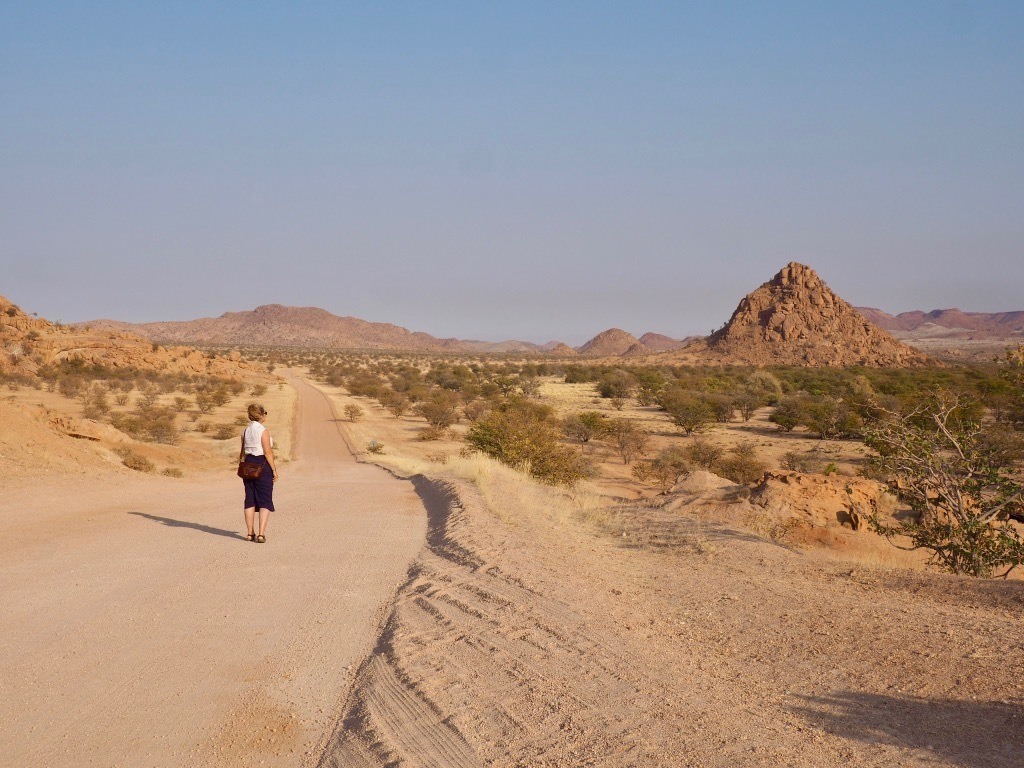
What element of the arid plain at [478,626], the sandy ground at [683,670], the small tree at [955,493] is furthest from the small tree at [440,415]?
the sandy ground at [683,670]

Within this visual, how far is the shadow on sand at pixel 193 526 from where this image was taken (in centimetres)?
992

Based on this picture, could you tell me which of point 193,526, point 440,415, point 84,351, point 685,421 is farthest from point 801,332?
point 193,526

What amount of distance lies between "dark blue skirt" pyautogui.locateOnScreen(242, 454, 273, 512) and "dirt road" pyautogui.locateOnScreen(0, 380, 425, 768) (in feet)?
1.67

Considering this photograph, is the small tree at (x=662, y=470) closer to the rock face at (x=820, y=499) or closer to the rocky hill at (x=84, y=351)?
the rock face at (x=820, y=499)

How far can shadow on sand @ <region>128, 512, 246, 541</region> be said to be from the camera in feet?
32.6

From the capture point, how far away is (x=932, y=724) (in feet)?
14.6

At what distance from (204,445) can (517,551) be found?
21964mm

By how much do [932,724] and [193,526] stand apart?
9312 millimetres

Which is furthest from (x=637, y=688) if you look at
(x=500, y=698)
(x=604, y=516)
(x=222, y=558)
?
→ (x=604, y=516)

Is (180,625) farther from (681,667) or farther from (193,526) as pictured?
(193,526)

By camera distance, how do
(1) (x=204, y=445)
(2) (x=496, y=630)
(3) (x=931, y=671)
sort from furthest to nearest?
(1) (x=204, y=445)
(2) (x=496, y=630)
(3) (x=931, y=671)

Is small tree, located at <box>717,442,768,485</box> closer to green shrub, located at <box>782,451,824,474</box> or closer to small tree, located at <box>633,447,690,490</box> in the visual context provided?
small tree, located at <box>633,447,690,490</box>

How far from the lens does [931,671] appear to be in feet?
17.4

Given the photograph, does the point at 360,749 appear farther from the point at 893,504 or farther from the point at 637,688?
the point at 893,504
